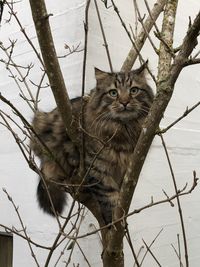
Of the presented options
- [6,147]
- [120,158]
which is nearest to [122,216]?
[120,158]

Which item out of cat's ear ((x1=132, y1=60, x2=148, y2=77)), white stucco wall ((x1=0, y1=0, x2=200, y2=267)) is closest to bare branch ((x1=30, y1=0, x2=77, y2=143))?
cat's ear ((x1=132, y1=60, x2=148, y2=77))

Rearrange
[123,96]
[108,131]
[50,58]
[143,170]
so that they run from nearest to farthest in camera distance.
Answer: [50,58] < [123,96] < [108,131] < [143,170]

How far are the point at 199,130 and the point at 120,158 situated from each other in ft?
6.12

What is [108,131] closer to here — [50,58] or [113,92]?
[113,92]

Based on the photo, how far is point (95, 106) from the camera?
7.29 ft

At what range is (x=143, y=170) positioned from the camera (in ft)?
10.8

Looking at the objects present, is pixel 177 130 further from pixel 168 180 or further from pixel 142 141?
pixel 142 141

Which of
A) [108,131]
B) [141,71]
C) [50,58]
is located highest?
[141,71]

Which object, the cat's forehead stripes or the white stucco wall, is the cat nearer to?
the cat's forehead stripes

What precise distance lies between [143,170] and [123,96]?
1.30 meters

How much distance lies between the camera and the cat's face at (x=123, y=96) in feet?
6.86

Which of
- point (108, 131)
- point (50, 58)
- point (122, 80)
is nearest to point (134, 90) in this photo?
point (122, 80)

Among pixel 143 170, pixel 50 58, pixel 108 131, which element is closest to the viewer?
pixel 50 58

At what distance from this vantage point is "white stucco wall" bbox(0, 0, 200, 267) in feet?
9.41
